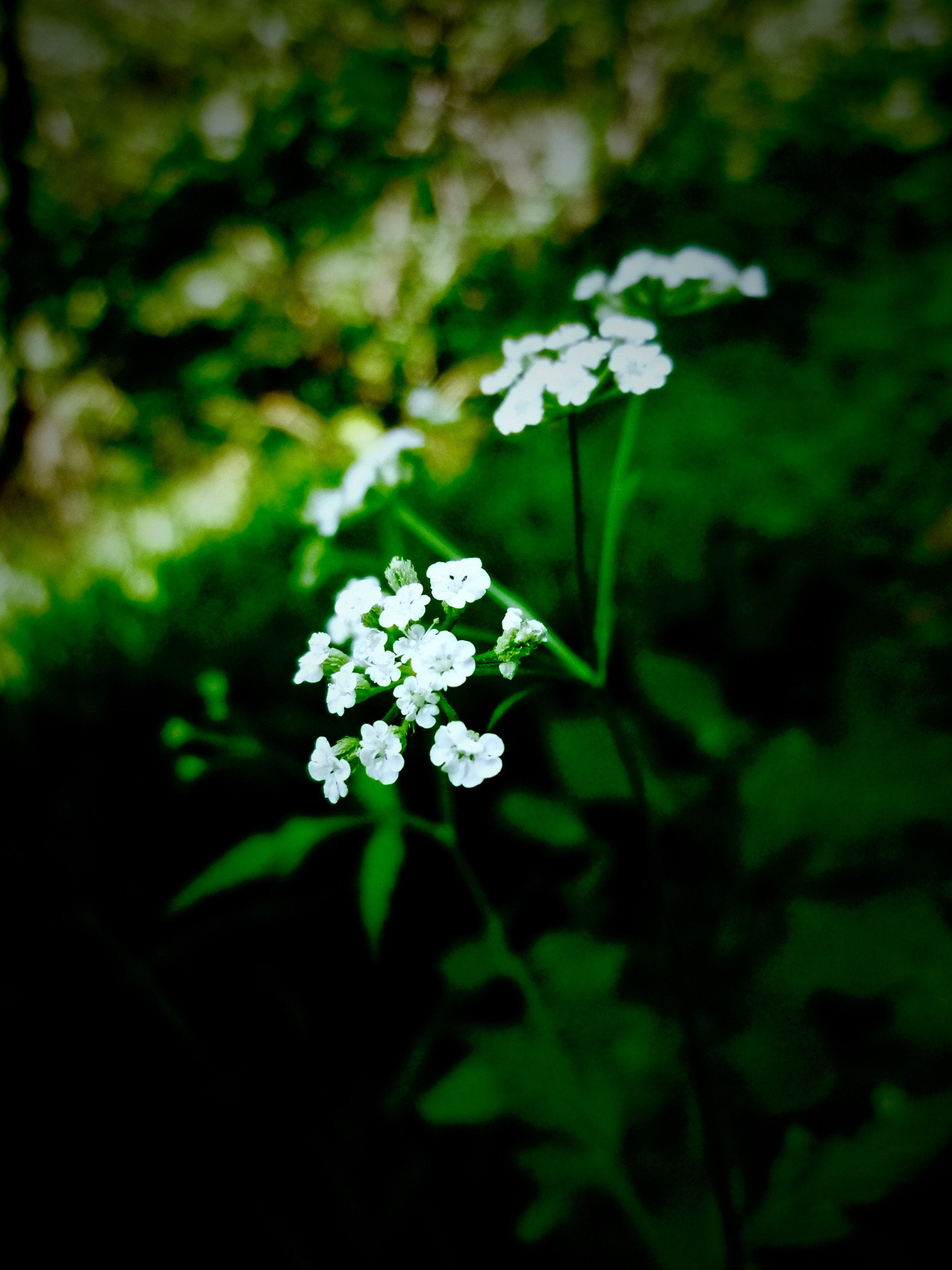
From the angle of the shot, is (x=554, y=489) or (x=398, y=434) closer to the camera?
(x=398, y=434)

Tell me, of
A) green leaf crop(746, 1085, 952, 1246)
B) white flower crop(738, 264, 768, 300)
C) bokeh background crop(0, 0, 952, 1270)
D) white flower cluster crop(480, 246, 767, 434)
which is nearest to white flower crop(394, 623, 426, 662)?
white flower cluster crop(480, 246, 767, 434)

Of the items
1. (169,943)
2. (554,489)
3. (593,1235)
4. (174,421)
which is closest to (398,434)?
(554,489)

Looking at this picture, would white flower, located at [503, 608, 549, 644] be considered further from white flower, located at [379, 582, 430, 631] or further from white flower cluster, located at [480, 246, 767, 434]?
white flower cluster, located at [480, 246, 767, 434]

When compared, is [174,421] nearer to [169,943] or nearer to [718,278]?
[169,943]

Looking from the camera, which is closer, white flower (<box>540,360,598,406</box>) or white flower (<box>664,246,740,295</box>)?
white flower (<box>540,360,598,406</box>)

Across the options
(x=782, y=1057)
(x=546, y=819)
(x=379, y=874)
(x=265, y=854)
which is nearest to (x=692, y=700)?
(x=546, y=819)

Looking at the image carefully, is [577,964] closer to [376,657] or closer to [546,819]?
[546,819]

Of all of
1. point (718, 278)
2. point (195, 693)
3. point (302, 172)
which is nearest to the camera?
point (718, 278)
